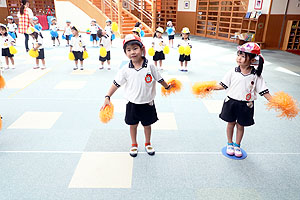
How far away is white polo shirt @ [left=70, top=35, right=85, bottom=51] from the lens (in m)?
6.41

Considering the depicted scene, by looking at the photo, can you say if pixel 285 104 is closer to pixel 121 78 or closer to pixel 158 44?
pixel 121 78

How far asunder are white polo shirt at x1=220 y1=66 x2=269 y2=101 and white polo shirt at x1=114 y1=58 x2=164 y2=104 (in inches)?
34.8

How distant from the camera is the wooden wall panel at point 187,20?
15802 millimetres

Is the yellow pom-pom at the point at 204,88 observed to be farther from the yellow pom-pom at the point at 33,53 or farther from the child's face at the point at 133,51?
the yellow pom-pom at the point at 33,53

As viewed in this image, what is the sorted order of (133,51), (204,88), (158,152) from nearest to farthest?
(133,51) < (204,88) < (158,152)

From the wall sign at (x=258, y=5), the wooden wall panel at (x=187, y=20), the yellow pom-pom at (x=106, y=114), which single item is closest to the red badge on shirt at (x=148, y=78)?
the yellow pom-pom at (x=106, y=114)

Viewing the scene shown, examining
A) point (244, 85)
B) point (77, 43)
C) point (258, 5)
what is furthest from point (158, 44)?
point (258, 5)

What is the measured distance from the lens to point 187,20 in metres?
16.2

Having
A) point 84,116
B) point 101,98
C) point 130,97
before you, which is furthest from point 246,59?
point 101,98

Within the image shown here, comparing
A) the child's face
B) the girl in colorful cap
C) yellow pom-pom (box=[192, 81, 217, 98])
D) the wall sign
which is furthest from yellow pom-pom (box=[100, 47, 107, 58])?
the wall sign

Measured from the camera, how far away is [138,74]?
8.41 feet

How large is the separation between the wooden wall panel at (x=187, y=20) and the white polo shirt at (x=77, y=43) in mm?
11183

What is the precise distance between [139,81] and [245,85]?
1.19m

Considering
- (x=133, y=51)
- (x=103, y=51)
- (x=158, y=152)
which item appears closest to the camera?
(x=133, y=51)
